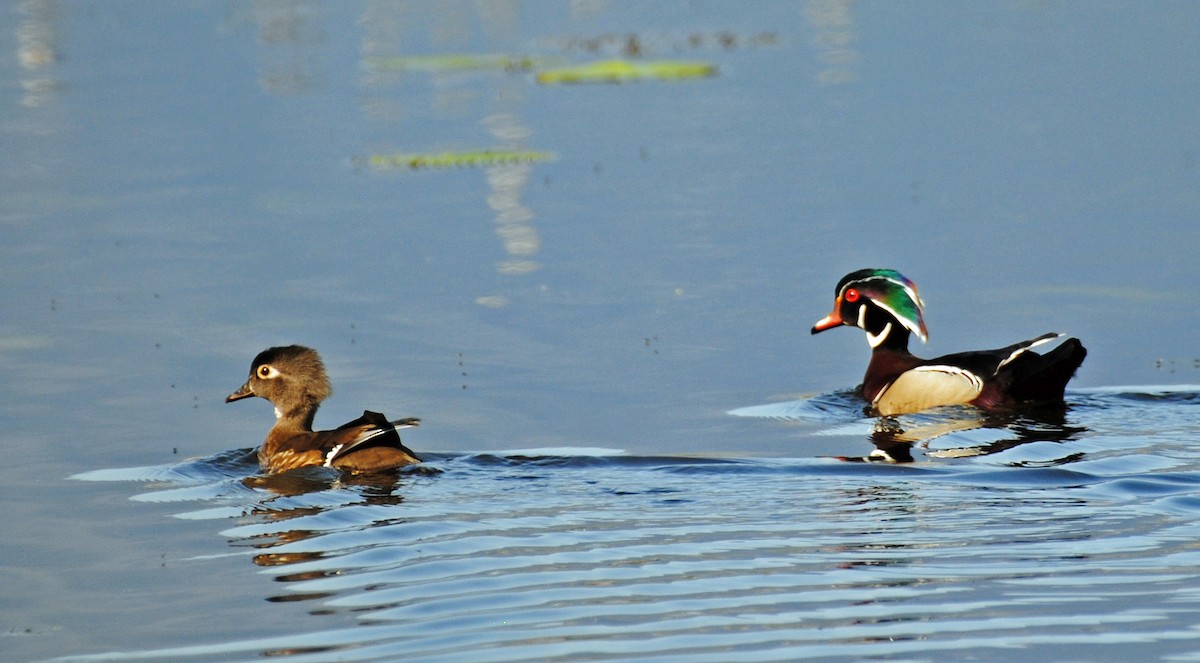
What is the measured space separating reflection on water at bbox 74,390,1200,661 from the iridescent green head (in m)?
2.66

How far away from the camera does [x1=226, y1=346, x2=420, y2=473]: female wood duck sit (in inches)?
472

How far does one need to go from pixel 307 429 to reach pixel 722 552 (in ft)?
14.8

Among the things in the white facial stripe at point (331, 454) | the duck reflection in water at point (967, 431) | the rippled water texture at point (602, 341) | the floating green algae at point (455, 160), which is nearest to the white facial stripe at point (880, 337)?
the rippled water texture at point (602, 341)

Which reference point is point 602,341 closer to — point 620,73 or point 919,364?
point 919,364

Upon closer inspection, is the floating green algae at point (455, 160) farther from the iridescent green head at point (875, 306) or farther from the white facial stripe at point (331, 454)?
the white facial stripe at point (331, 454)

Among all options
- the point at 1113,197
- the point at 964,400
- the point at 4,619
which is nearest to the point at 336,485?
the point at 4,619

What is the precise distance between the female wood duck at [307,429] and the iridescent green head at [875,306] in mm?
4576

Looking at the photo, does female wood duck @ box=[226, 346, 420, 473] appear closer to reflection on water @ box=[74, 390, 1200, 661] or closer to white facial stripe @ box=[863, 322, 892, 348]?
reflection on water @ box=[74, 390, 1200, 661]

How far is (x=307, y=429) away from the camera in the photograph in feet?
43.5

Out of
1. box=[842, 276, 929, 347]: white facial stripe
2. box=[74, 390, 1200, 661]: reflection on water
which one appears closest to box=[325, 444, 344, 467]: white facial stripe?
box=[74, 390, 1200, 661]: reflection on water

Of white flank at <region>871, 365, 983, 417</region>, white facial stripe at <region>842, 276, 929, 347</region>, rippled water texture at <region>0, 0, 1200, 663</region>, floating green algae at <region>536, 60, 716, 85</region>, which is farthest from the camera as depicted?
floating green algae at <region>536, 60, 716, 85</region>

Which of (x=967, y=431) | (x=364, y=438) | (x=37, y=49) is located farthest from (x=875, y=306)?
(x=37, y=49)

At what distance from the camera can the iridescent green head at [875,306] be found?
50.9 ft

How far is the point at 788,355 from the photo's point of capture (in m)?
15.6
